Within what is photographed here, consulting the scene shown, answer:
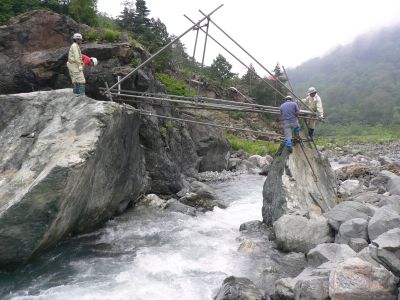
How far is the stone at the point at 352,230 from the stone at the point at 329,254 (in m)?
1.01

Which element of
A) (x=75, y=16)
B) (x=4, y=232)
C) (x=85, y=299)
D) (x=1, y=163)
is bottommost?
(x=85, y=299)

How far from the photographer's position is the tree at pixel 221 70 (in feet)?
217

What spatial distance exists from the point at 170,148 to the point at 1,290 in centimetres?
1270

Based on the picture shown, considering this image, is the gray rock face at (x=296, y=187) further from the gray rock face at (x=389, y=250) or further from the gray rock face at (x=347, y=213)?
the gray rock face at (x=389, y=250)

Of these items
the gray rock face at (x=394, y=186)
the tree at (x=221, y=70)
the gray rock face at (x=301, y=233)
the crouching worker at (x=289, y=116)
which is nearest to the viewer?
the gray rock face at (x=301, y=233)

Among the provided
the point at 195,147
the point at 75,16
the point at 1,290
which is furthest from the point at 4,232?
the point at 75,16

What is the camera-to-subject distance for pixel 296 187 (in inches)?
529

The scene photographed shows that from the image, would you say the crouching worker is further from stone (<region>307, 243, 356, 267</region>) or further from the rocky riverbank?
stone (<region>307, 243, 356, 267</region>)

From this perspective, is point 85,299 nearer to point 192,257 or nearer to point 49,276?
point 49,276

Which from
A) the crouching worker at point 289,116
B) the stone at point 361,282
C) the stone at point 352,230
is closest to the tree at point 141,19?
the crouching worker at point 289,116

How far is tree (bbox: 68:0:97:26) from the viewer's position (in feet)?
88.4

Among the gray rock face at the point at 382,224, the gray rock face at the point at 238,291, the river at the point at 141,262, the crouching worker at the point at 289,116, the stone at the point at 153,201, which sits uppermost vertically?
the crouching worker at the point at 289,116

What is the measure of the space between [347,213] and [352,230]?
4.32 feet

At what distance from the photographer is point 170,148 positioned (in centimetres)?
2058
